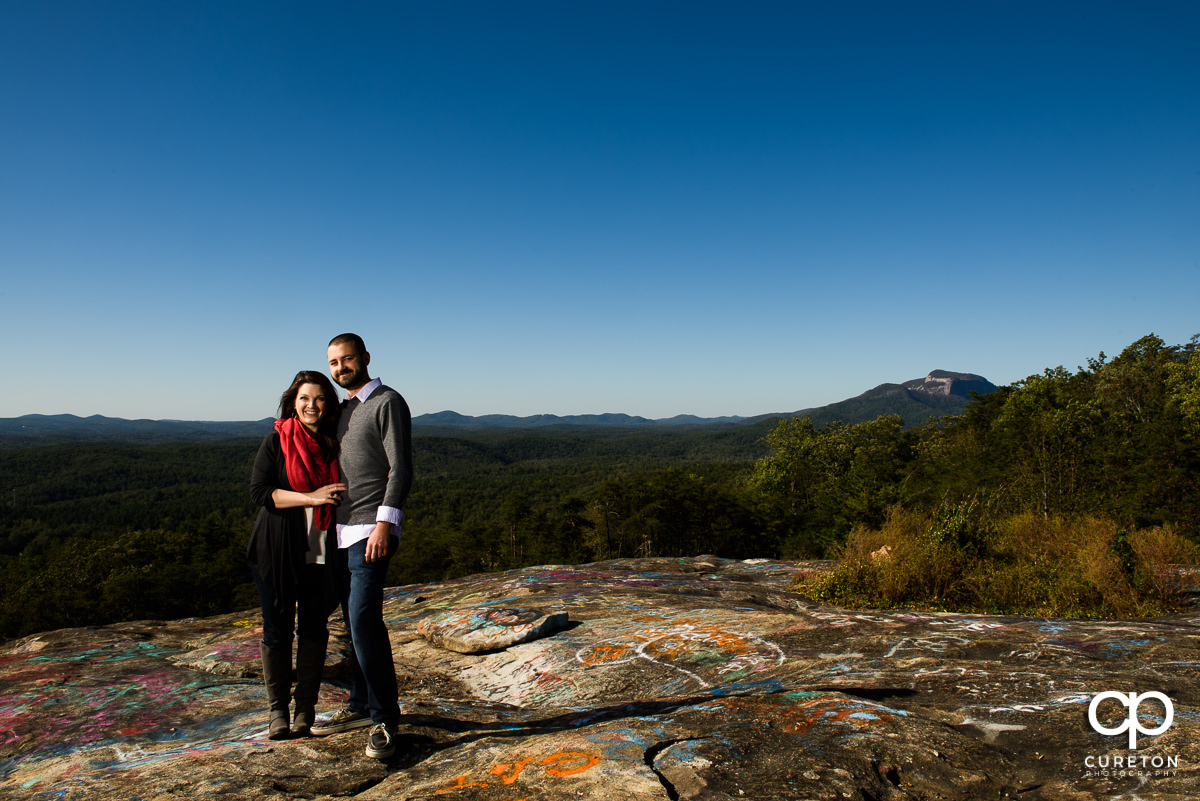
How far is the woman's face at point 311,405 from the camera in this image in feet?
10.8

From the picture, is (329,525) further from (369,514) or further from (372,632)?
(372,632)

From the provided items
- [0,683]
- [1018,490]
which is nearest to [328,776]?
[0,683]

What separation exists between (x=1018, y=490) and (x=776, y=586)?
17.8m

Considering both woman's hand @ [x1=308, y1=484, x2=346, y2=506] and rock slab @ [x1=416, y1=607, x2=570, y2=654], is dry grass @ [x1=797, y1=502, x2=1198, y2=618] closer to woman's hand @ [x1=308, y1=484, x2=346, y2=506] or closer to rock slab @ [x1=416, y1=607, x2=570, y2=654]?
rock slab @ [x1=416, y1=607, x2=570, y2=654]

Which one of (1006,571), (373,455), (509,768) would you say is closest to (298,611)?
(373,455)

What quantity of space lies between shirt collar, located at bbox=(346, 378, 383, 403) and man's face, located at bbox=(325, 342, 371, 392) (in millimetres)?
42

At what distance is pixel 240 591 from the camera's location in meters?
34.3

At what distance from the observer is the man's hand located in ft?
9.88

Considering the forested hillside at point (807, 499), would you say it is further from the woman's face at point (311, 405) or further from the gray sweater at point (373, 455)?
the woman's face at point (311, 405)

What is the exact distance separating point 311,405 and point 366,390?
32 centimetres

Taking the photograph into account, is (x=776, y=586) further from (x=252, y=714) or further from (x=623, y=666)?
(x=252, y=714)

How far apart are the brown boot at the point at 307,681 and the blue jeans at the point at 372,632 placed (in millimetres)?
379

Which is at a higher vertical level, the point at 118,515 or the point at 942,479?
the point at 942,479

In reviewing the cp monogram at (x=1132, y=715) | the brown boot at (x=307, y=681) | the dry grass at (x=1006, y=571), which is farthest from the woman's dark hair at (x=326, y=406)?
the dry grass at (x=1006, y=571)
